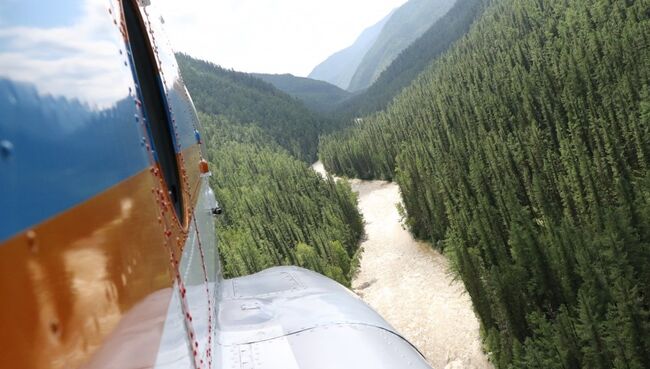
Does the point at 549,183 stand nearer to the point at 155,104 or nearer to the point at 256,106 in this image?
the point at 155,104

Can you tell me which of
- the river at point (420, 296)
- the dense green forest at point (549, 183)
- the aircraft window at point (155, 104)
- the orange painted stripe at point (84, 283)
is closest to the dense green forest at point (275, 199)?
the river at point (420, 296)

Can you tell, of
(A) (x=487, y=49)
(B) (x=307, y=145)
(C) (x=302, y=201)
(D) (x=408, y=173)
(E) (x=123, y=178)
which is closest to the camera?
(E) (x=123, y=178)

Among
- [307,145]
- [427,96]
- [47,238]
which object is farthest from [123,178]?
[307,145]

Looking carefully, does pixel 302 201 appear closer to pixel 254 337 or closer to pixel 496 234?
pixel 496 234

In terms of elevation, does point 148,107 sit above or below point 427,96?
above

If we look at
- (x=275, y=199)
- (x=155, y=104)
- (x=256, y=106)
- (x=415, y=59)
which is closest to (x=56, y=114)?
(x=155, y=104)

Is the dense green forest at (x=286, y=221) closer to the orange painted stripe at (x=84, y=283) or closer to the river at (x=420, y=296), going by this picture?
the river at (x=420, y=296)
